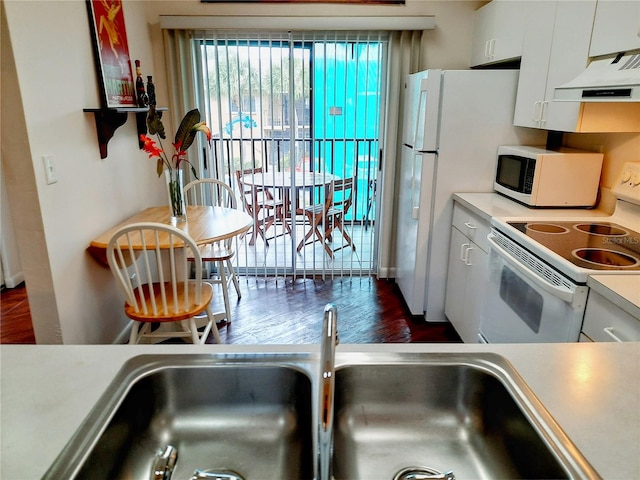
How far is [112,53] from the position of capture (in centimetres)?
274

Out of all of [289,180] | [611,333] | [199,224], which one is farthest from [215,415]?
[289,180]

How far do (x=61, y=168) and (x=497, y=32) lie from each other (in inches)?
109

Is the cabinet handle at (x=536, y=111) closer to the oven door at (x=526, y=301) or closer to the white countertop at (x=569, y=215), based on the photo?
the white countertop at (x=569, y=215)

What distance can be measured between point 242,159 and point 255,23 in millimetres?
1046

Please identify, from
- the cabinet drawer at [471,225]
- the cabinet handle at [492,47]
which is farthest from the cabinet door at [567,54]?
the cabinet handle at [492,47]

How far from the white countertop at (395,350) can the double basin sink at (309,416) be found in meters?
0.04

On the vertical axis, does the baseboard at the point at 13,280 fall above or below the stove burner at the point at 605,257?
below

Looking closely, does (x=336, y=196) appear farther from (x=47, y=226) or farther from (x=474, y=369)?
(x=474, y=369)

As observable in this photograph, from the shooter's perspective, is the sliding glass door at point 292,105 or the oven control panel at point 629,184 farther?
the sliding glass door at point 292,105

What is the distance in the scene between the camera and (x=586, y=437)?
0.77 metres

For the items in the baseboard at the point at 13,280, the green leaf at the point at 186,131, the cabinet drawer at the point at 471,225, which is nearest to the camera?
the cabinet drawer at the point at 471,225

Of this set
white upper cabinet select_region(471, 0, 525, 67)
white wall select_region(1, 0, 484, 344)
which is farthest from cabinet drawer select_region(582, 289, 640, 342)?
white wall select_region(1, 0, 484, 344)

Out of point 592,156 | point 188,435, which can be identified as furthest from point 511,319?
point 188,435

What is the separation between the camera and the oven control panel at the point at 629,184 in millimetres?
2117
